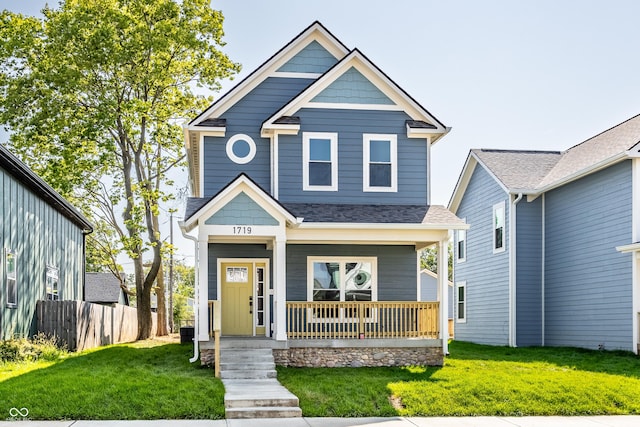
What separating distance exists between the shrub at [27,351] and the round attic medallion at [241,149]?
650 centimetres

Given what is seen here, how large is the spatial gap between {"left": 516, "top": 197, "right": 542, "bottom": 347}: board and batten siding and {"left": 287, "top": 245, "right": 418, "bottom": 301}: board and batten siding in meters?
5.42

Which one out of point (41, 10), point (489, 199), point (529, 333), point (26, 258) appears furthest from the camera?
point (41, 10)

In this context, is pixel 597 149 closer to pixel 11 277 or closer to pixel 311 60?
pixel 311 60

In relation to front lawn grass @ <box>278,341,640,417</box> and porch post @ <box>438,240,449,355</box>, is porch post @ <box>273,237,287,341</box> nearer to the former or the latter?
front lawn grass @ <box>278,341,640,417</box>

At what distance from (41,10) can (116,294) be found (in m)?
24.4

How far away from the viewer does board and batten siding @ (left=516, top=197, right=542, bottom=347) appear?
975 inches

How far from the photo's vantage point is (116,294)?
49750 mm

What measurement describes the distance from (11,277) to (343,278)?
823 cm

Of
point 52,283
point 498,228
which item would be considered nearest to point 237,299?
point 52,283

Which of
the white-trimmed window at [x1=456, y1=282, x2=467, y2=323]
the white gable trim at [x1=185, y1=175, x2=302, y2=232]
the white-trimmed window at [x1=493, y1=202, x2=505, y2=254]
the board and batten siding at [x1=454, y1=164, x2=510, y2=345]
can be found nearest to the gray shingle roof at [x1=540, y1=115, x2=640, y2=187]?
the white-trimmed window at [x1=493, y1=202, x2=505, y2=254]

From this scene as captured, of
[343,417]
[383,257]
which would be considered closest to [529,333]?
[383,257]

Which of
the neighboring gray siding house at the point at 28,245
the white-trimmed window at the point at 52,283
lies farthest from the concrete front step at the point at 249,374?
the white-trimmed window at the point at 52,283

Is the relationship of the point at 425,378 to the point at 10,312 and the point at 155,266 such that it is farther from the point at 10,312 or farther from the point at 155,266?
the point at 155,266

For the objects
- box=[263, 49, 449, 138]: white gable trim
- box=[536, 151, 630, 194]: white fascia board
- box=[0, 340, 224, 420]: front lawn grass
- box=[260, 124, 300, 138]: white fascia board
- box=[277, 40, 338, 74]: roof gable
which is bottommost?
box=[0, 340, 224, 420]: front lawn grass
